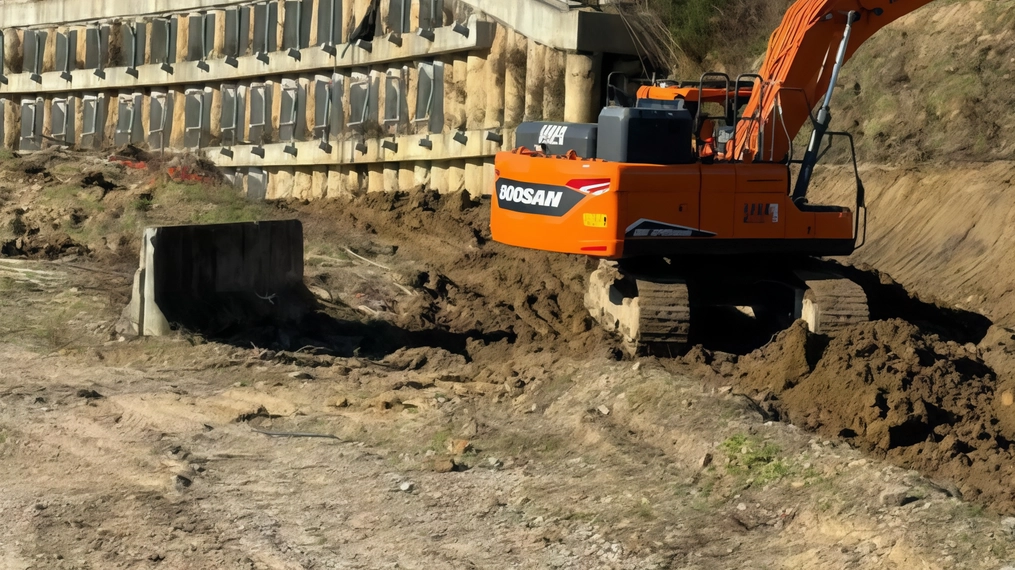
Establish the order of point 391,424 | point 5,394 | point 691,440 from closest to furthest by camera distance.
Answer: point 691,440 → point 391,424 → point 5,394

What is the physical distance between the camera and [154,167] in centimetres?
2181

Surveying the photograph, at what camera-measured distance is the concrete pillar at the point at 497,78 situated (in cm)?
1870

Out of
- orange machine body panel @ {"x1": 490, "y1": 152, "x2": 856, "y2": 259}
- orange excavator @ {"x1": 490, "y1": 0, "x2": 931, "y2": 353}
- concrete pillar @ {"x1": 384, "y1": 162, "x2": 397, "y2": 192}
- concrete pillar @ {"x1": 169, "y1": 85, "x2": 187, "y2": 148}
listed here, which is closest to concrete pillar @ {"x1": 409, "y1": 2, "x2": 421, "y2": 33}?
concrete pillar @ {"x1": 384, "y1": 162, "x2": 397, "y2": 192}

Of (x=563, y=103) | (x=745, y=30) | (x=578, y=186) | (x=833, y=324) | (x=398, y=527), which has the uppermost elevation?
(x=745, y=30)

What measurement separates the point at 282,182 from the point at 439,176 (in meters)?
4.30

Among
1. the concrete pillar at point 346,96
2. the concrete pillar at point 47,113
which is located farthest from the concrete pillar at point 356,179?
the concrete pillar at point 47,113

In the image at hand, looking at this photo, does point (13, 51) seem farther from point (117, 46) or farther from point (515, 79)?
point (515, 79)

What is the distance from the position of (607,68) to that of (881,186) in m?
4.67

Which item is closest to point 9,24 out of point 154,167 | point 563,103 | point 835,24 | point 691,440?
point 154,167

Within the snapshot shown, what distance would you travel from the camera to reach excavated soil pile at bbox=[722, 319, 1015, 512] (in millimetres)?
7199

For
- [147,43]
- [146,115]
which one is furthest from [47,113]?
[147,43]

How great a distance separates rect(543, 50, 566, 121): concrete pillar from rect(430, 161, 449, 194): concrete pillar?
8.10ft

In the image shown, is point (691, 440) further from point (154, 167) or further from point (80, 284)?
point (154, 167)

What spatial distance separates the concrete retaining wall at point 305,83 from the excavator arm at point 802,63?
6818 millimetres
